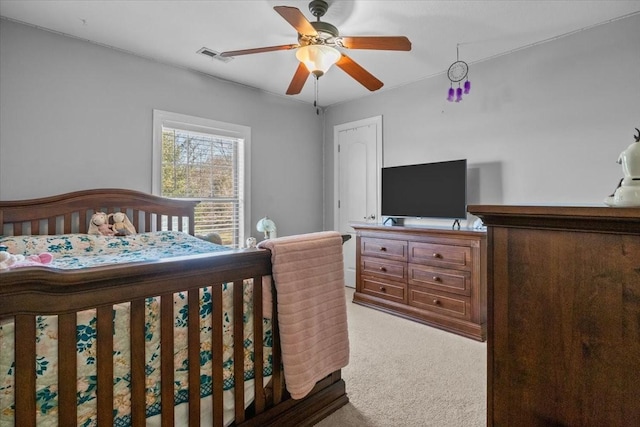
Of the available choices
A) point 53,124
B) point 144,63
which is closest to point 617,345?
point 53,124

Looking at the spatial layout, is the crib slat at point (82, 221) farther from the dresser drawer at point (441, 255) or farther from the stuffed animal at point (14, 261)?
the dresser drawer at point (441, 255)

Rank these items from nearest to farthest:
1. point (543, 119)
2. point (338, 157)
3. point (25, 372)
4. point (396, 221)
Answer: point (25, 372)
point (543, 119)
point (396, 221)
point (338, 157)

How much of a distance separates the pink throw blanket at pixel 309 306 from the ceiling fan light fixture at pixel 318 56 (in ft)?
3.76

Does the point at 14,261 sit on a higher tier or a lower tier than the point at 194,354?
higher

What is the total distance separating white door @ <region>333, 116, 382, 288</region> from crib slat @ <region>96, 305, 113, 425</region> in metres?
3.33

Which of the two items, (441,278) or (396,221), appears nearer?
(441,278)

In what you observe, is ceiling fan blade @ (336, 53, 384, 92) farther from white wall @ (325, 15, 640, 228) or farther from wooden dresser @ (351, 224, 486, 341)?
wooden dresser @ (351, 224, 486, 341)

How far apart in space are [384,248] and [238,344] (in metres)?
2.33

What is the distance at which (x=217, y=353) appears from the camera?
1.31 metres

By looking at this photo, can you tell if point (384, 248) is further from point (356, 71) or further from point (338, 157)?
point (356, 71)

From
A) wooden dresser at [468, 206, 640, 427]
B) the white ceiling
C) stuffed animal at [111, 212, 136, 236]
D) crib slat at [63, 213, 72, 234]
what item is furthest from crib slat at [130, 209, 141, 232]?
wooden dresser at [468, 206, 640, 427]

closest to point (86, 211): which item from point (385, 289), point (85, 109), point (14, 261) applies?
point (85, 109)

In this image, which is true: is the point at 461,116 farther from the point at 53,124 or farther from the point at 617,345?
the point at 53,124

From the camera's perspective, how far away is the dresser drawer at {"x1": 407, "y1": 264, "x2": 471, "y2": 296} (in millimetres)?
2867
